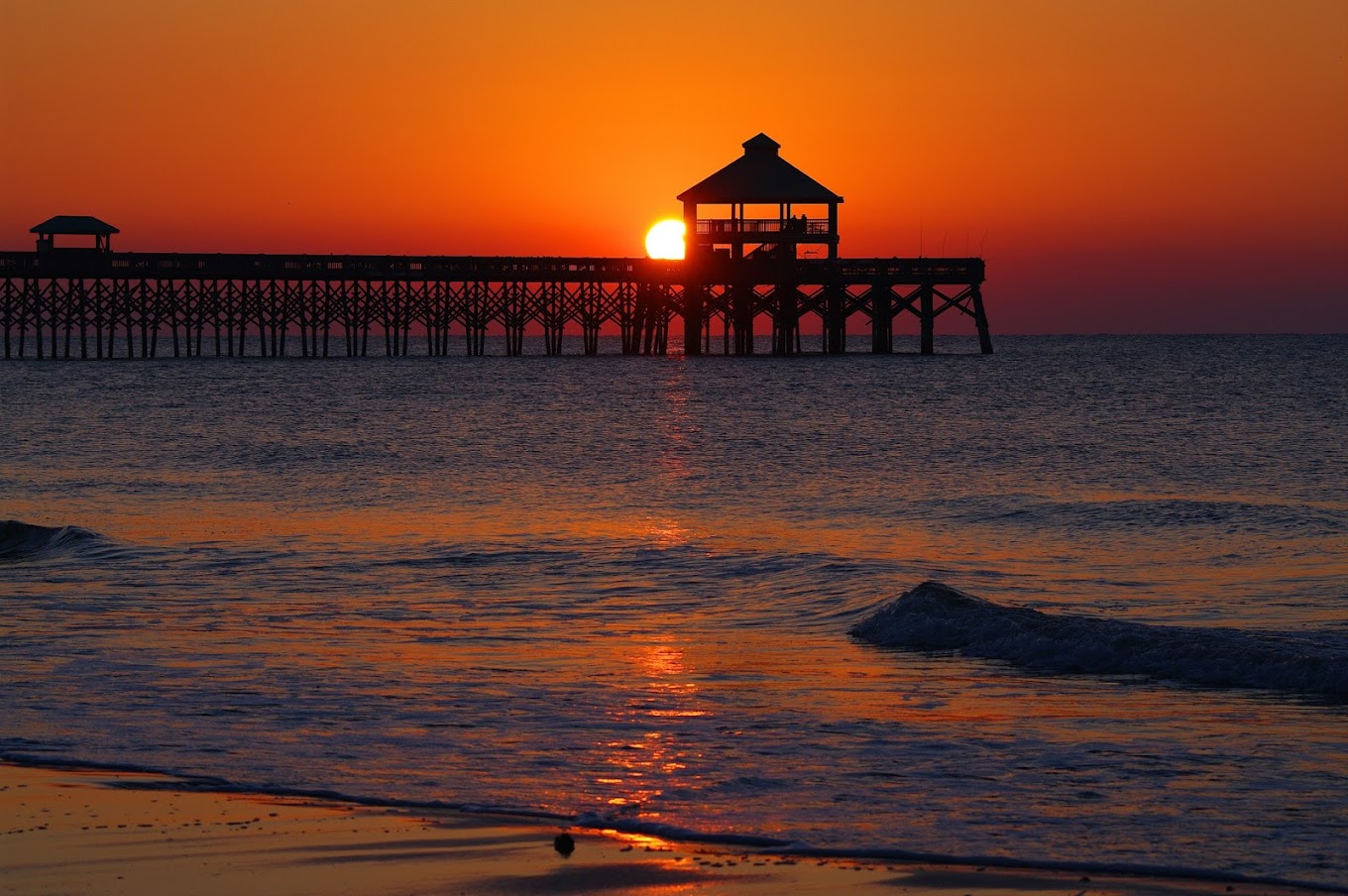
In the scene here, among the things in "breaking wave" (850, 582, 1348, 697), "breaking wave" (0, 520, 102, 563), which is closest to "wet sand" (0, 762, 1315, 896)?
"breaking wave" (850, 582, 1348, 697)

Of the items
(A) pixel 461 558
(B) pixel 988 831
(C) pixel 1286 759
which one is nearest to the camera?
(B) pixel 988 831

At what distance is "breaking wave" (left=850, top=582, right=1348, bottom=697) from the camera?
9875mm

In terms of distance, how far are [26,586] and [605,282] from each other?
5414 centimetres

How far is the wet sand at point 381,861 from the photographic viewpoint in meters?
5.70

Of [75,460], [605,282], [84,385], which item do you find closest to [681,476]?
[75,460]

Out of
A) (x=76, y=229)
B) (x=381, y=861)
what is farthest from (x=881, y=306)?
(x=381, y=861)

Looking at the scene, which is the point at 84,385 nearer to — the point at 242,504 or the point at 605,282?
the point at 605,282

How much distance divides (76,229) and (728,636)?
2289 inches

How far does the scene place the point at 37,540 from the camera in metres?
17.2

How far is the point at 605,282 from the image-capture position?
67.3 meters

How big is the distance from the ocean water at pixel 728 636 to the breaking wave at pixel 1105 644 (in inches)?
1.4

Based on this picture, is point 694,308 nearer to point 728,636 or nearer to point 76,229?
point 76,229

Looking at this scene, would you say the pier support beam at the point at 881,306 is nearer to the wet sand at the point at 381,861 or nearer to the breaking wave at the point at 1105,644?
the breaking wave at the point at 1105,644

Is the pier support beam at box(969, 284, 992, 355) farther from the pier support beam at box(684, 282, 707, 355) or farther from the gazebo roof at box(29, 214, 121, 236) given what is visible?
the gazebo roof at box(29, 214, 121, 236)
